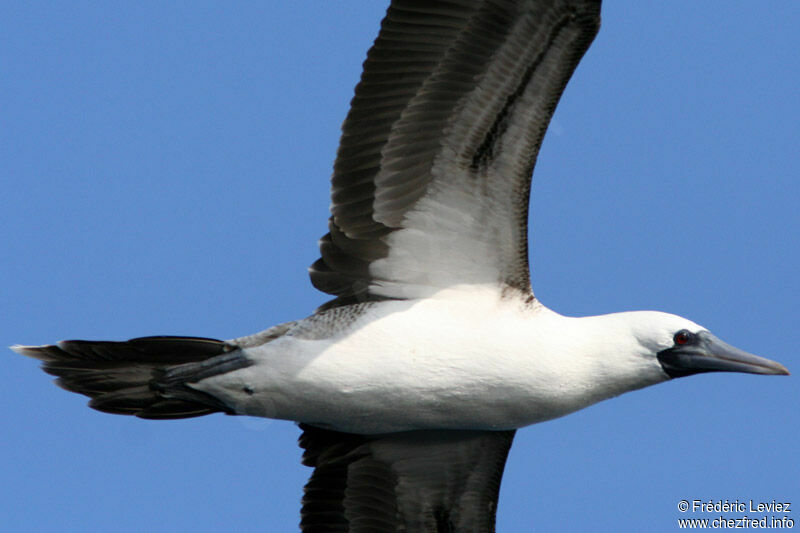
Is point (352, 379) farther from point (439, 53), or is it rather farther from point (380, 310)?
point (439, 53)

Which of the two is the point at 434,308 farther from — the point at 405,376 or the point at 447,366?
the point at 405,376

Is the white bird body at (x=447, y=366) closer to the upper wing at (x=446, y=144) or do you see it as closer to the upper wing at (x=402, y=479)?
the upper wing at (x=446, y=144)

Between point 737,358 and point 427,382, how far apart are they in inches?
106

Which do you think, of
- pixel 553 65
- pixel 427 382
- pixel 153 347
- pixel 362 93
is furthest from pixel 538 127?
pixel 153 347

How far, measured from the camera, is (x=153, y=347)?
10734mm

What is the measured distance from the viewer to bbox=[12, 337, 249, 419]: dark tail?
421 inches

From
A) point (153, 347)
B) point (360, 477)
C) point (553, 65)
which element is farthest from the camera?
point (360, 477)

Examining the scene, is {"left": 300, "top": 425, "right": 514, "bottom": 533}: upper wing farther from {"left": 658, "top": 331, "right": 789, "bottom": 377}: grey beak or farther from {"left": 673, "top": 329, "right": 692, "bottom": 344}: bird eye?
{"left": 673, "top": 329, "right": 692, "bottom": 344}: bird eye

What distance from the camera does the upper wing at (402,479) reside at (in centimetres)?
1172

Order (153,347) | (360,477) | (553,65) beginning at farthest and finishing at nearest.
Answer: (360,477)
(153,347)
(553,65)

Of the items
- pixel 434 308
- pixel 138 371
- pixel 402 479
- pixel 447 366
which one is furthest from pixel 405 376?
pixel 138 371

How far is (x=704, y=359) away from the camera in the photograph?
1083 centimetres

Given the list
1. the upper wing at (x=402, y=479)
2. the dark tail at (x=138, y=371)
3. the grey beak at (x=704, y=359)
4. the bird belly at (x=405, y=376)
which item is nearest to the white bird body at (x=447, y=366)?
the bird belly at (x=405, y=376)

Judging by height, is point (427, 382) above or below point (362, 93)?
below
